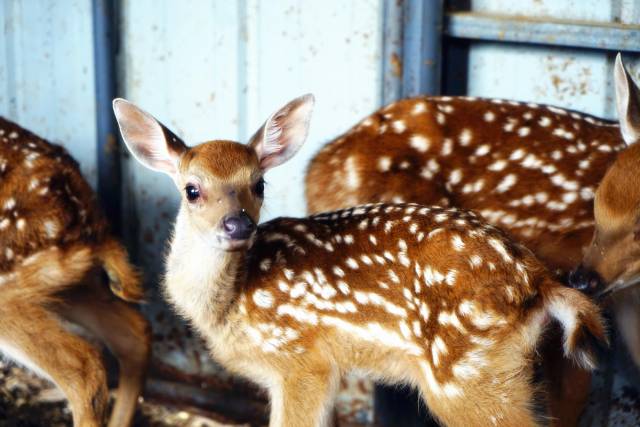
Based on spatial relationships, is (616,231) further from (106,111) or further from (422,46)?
(106,111)

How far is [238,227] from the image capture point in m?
3.16

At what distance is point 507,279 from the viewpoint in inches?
120

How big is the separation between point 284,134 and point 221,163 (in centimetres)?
28

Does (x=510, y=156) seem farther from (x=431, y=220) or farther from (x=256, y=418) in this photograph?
(x=256, y=418)

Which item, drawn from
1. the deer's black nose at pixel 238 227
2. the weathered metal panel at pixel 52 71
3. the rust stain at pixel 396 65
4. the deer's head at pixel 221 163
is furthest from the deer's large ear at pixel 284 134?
the weathered metal panel at pixel 52 71

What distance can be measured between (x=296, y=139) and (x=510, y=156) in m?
0.76

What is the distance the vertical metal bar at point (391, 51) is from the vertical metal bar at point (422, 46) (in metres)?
0.02

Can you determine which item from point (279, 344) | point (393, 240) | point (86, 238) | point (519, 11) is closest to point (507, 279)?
point (393, 240)

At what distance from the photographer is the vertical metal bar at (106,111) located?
4637 millimetres

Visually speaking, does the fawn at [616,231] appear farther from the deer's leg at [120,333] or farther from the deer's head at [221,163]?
the deer's leg at [120,333]

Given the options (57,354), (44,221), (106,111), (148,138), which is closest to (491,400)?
(148,138)

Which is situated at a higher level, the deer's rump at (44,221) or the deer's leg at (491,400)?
the deer's rump at (44,221)

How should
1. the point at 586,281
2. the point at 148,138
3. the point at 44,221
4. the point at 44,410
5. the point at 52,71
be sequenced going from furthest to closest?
1. the point at 52,71
2. the point at 44,410
3. the point at 44,221
4. the point at 148,138
5. the point at 586,281

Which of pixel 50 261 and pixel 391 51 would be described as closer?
pixel 50 261
